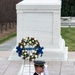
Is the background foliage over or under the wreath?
under

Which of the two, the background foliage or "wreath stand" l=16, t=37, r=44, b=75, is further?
the background foliage

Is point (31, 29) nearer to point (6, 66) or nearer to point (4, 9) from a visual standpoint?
point (6, 66)

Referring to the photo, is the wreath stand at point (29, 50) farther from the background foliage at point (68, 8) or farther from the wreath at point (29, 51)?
the background foliage at point (68, 8)

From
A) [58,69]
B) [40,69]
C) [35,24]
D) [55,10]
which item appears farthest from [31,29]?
[40,69]

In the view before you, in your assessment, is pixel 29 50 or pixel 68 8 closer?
pixel 29 50

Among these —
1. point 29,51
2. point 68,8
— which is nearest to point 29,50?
point 29,51

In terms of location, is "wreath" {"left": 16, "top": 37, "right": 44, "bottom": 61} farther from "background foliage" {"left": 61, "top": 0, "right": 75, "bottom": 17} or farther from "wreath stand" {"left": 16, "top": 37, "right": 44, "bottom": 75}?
"background foliage" {"left": 61, "top": 0, "right": 75, "bottom": 17}

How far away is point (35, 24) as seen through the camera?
14.7 m

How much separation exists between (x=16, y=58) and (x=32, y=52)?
3.32m

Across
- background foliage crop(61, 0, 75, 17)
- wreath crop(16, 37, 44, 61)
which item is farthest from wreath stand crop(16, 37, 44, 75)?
background foliage crop(61, 0, 75, 17)

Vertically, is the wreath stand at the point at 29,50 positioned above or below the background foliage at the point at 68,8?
above

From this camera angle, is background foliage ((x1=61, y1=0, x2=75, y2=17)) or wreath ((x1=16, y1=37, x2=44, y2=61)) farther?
background foliage ((x1=61, y1=0, x2=75, y2=17))

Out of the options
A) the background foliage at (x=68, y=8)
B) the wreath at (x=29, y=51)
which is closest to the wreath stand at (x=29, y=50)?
the wreath at (x=29, y=51)

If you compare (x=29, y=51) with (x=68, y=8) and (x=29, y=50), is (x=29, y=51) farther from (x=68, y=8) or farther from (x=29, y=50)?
(x=68, y=8)
